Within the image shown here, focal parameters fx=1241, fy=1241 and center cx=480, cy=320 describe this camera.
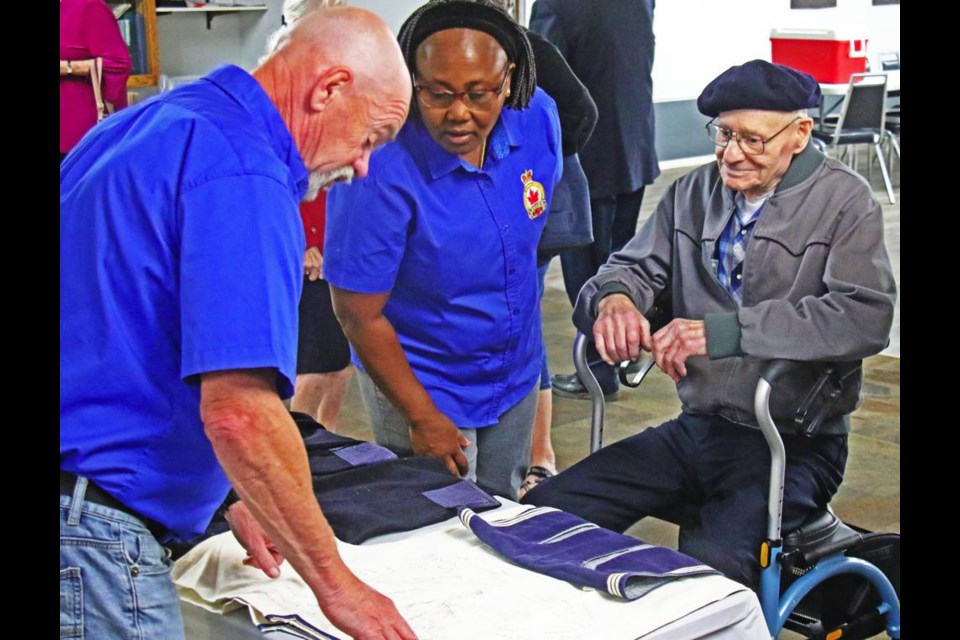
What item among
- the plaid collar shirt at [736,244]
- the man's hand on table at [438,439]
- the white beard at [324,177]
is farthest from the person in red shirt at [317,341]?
the white beard at [324,177]

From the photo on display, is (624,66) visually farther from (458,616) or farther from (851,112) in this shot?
(851,112)

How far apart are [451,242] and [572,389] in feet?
8.85

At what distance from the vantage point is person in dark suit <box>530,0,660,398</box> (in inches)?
188

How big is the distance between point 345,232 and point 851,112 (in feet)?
25.1

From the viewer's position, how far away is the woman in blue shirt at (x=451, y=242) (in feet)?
7.57

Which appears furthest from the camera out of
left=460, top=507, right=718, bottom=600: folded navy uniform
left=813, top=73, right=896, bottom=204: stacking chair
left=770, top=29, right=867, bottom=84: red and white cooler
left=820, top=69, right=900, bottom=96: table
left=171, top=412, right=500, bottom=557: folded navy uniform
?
left=770, top=29, right=867, bottom=84: red and white cooler

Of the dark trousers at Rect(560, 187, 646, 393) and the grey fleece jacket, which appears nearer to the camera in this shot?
the grey fleece jacket

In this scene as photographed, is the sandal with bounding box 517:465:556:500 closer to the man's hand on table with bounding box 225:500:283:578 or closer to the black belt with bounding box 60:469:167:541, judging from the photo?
the man's hand on table with bounding box 225:500:283:578

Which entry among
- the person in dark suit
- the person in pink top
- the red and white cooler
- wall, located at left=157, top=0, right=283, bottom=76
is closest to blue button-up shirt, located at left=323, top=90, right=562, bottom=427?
the person in dark suit

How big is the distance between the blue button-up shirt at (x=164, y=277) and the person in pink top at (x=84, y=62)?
4.19 m

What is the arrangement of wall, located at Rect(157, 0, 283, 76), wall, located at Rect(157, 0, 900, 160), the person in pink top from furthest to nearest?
wall, located at Rect(157, 0, 900, 160) < wall, located at Rect(157, 0, 283, 76) < the person in pink top

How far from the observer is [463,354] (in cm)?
250

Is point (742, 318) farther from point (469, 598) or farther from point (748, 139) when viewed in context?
point (469, 598)

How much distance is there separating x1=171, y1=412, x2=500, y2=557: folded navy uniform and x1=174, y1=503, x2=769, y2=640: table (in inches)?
1.9
